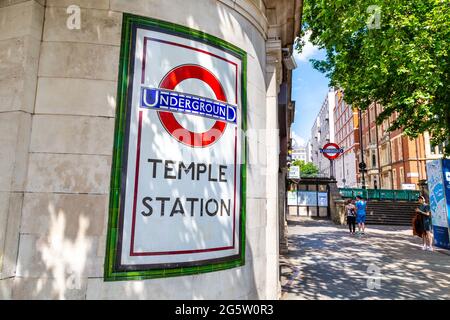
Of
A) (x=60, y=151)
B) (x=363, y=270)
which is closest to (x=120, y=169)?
(x=60, y=151)

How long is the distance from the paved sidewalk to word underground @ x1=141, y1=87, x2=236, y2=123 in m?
4.02

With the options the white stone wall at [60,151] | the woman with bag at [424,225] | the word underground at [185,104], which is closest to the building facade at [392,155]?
the woman with bag at [424,225]

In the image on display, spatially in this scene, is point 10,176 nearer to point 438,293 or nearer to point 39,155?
point 39,155

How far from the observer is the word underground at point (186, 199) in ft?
11.9

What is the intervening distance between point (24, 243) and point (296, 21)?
5.99 meters

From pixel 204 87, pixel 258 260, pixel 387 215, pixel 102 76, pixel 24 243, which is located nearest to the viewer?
pixel 24 243

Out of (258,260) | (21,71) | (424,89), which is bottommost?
(258,260)

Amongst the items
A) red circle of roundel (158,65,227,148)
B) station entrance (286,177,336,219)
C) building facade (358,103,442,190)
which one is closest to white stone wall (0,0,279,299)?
red circle of roundel (158,65,227,148)

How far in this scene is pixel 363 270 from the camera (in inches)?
326

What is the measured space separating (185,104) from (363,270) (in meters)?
7.27

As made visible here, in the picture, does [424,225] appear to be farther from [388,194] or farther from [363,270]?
[388,194]

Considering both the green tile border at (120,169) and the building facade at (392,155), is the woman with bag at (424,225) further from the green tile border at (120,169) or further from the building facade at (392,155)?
the building facade at (392,155)

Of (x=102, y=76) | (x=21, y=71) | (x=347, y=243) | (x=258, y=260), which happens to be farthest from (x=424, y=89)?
(x=21, y=71)

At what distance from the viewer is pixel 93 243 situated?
3348 millimetres
